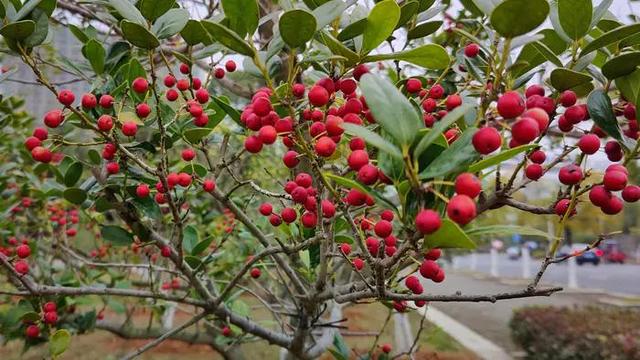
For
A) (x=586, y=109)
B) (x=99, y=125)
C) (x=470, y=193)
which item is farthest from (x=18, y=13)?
(x=586, y=109)

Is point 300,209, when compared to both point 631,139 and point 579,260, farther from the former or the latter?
point 579,260

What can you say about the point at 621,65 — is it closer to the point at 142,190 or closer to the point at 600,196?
the point at 600,196

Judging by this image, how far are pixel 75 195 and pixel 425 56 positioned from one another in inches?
53.1

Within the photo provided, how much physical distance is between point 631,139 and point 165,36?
3.46 feet

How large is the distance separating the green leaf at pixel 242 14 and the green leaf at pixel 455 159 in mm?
402

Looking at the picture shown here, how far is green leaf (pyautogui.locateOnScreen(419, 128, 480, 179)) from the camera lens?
2.07ft

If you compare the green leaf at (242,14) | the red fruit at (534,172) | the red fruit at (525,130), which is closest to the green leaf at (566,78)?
the red fruit at (534,172)

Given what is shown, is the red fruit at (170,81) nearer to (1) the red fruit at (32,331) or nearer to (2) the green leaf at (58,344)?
(2) the green leaf at (58,344)

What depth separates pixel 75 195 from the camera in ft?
5.33

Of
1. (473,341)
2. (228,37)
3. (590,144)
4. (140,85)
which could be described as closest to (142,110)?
(140,85)

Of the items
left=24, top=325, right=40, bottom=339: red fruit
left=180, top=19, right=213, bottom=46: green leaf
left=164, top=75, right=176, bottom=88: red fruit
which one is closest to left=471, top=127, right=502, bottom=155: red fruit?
left=180, top=19, right=213, bottom=46: green leaf

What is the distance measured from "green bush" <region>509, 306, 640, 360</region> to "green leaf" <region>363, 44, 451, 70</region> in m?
5.31

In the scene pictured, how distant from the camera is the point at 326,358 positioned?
166 inches

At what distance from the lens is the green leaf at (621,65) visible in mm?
802
